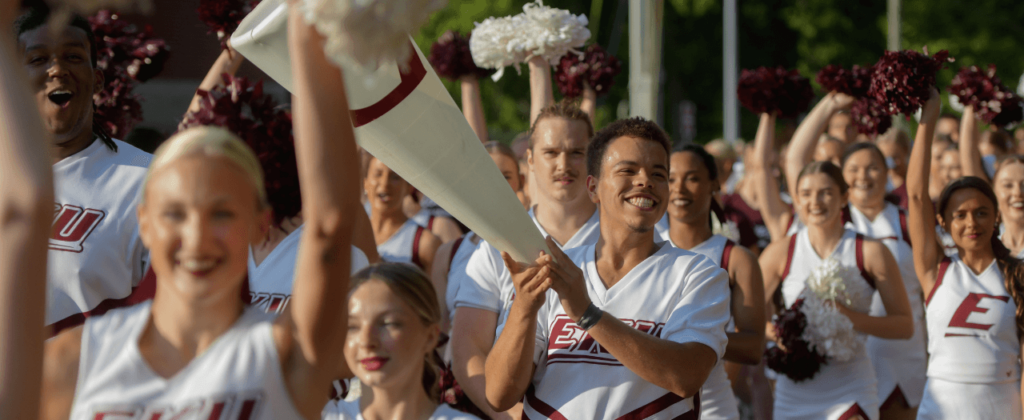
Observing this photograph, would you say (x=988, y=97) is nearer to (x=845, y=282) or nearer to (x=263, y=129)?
(x=845, y=282)

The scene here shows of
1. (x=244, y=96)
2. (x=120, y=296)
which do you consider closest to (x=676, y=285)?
(x=244, y=96)

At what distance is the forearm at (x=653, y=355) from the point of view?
273 centimetres

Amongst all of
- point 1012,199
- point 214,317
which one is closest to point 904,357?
point 1012,199

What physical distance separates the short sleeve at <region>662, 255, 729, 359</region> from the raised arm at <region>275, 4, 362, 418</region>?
154cm

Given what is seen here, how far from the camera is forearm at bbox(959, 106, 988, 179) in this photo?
21.5ft

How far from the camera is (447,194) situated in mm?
2141

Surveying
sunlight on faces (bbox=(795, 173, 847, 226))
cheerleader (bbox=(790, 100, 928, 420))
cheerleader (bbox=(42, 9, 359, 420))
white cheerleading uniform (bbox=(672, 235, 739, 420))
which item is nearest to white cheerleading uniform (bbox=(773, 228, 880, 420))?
sunlight on faces (bbox=(795, 173, 847, 226))

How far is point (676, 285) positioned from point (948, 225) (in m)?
2.49

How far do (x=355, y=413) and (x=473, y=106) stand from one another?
3357 mm

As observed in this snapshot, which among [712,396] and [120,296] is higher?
[120,296]

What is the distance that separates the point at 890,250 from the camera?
5.25 m

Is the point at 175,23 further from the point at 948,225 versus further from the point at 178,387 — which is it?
the point at 178,387

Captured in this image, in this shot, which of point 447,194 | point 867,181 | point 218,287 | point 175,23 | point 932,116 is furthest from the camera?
point 175,23

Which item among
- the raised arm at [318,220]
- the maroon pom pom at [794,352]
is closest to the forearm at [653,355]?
the raised arm at [318,220]
